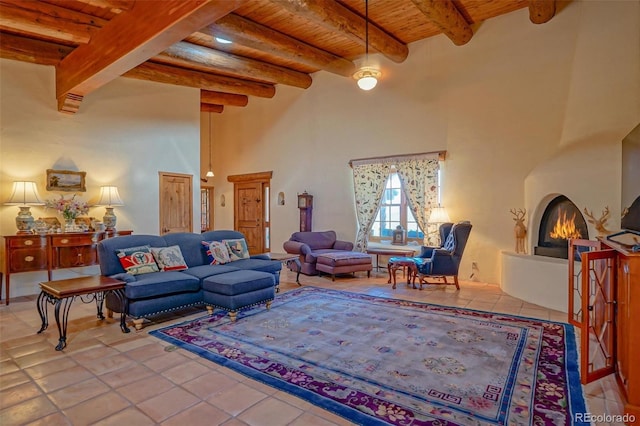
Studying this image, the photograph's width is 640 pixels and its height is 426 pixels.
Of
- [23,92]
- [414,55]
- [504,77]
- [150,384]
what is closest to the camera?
[150,384]

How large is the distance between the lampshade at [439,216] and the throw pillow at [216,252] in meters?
3.44

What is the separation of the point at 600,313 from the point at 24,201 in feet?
22.0

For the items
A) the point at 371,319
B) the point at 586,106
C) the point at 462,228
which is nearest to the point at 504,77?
the point at 586,106

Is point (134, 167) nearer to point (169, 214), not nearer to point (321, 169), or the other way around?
point (169, 214)

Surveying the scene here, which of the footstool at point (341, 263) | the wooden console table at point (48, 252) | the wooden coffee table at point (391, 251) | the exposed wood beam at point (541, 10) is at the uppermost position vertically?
the exposed wood beam at point (541, 10)

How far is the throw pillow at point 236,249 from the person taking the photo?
4977mm

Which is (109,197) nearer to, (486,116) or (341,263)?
(341,263)

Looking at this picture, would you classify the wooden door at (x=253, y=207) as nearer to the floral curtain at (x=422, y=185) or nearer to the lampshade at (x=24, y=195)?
the floral curtain at (x=422, y=185)

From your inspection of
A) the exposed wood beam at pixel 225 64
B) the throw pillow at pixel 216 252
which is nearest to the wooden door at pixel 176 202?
the exposed wood beam at pixel 225 64

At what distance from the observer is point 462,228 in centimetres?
520

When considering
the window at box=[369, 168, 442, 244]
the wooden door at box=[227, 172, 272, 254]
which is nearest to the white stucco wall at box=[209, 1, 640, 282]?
the window at box=[369, 168, 442, 244]

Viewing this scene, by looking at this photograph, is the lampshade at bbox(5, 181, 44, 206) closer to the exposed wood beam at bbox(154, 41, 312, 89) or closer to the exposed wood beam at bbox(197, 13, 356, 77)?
the exposed wood beam at bbox(154, 41, 312, 89)

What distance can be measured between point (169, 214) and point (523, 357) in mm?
6078

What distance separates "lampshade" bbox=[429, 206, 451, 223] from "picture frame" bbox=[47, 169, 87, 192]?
574 cm
